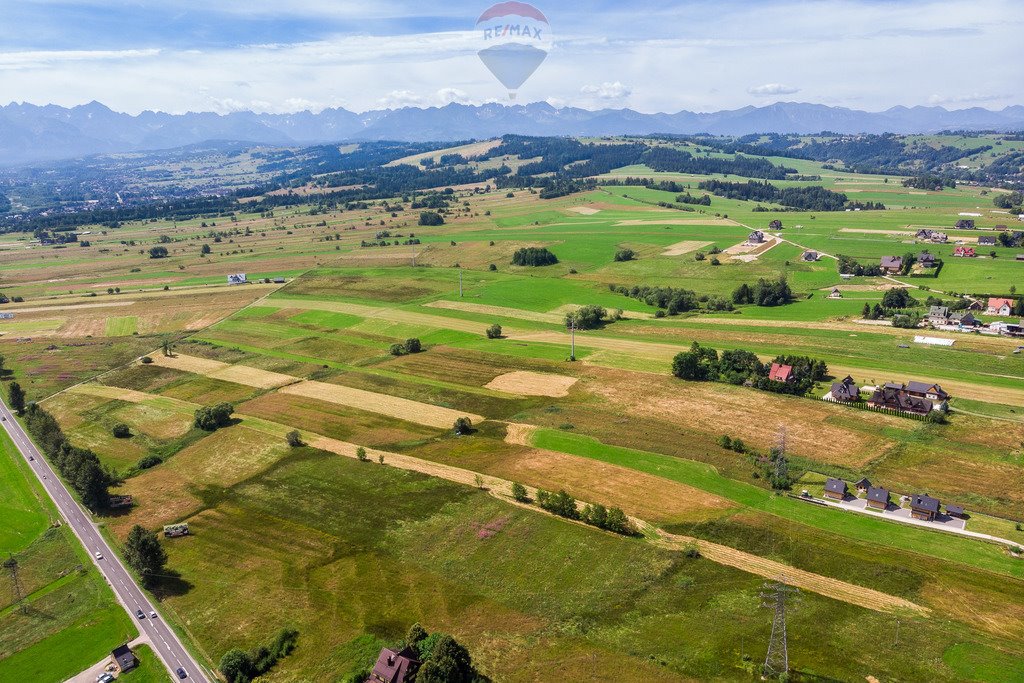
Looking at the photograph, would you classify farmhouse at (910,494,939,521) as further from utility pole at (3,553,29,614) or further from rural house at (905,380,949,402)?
utility pole at (3,553,29,614)

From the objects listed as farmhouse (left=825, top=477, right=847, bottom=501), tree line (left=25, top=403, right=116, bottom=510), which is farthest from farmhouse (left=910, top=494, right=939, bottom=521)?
tree line (left=25, top=403, right=116, bottom=510)

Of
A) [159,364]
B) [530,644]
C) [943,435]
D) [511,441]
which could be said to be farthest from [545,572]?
[159,364]

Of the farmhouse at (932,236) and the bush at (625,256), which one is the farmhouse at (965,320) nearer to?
the farmhouse at (932,236)

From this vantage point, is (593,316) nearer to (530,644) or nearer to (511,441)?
(511,441)

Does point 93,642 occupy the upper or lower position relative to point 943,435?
lower

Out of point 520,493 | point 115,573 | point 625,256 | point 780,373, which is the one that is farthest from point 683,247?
point 115,573

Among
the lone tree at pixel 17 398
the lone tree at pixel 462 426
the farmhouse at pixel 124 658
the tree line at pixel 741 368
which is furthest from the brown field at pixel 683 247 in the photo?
the farmhouse at pixel 124 658
